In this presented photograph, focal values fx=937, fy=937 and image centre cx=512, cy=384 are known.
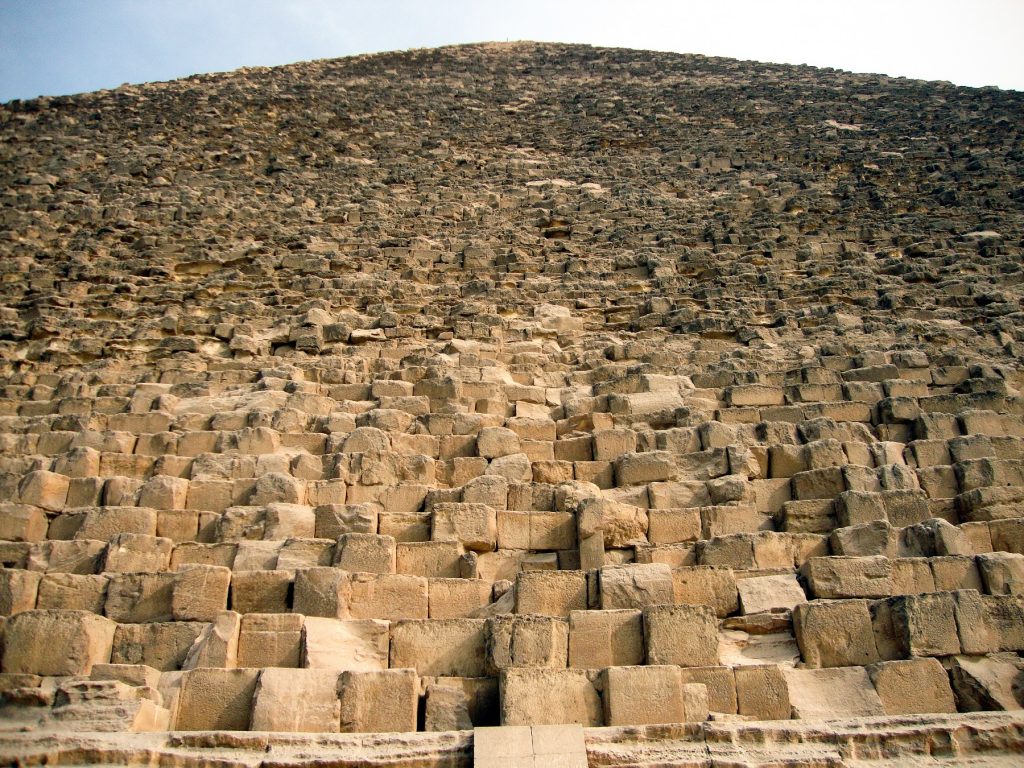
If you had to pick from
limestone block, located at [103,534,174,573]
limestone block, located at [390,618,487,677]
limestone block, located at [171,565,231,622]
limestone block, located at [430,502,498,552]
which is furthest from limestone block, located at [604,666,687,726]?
limestone block, located at [103,534,174,573]

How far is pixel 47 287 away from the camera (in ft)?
28.7

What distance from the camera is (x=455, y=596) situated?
4496mm

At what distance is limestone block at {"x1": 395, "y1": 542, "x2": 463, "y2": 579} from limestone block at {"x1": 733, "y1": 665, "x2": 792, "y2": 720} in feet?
5.04

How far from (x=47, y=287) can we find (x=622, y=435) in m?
5.97

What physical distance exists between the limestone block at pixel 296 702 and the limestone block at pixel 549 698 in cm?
70

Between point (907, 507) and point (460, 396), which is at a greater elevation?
point (460, 396)

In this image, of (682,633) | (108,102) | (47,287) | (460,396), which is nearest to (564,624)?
(682,633)

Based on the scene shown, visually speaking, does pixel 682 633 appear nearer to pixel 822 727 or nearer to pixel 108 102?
pixel 822 727

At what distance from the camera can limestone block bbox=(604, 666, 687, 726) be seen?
12.2ft

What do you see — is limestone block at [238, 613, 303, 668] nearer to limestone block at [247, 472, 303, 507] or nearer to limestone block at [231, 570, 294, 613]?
limestone block at [231, 570, 294, 613]

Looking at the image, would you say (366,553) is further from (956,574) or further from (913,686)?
(956,574)

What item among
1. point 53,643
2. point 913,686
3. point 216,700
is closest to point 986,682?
point 913,686

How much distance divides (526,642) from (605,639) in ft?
1.17

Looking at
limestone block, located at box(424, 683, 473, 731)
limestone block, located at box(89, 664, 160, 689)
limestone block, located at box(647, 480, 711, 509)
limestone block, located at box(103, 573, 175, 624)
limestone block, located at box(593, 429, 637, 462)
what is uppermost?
limestone block, located at box(593, 429, 637, 462)
